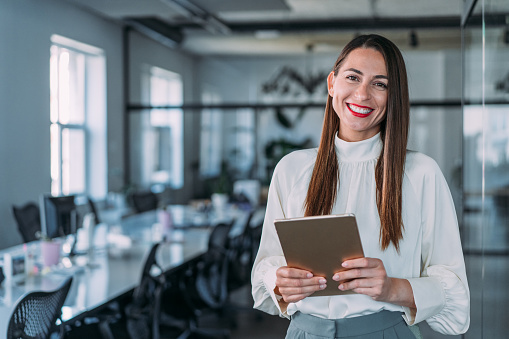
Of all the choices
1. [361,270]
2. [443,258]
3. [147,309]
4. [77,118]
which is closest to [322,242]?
[361,270]

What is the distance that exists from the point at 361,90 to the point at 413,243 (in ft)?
1.28

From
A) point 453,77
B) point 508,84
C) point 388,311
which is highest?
point 453,77

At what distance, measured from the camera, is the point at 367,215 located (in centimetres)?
151

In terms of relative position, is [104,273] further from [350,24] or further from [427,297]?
[350,24]

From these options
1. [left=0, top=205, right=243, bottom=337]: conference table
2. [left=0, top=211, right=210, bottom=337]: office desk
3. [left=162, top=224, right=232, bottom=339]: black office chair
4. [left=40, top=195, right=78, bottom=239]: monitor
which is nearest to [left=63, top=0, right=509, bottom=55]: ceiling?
[left=0, top=205, right=243, bottom=337]: conference table

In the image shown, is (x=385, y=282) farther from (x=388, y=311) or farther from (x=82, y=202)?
(x=82, y=202)

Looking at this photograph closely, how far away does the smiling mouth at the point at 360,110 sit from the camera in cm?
148

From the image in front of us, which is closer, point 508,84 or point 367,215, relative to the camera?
point 367,215

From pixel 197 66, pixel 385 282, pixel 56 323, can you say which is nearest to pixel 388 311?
pixel 385 282

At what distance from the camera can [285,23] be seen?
364 inches

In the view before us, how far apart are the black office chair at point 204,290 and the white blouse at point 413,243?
3035 mm

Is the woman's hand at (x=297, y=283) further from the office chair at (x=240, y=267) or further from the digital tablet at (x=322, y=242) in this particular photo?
the office chair at (x=240, y=267)

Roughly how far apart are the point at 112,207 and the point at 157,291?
196 inches

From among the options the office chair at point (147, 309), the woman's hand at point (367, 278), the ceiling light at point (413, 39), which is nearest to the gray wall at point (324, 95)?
the ceiling light at point (413, 39)
